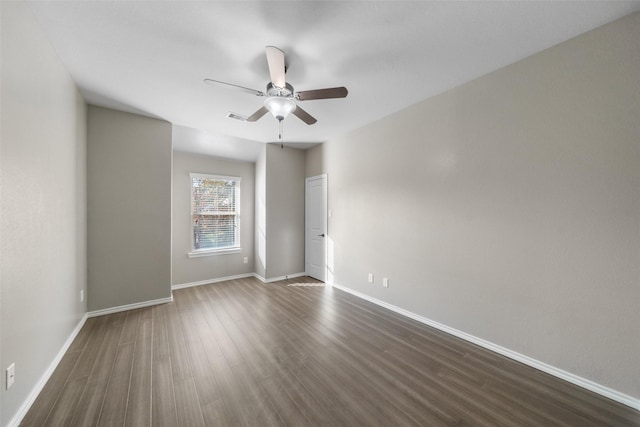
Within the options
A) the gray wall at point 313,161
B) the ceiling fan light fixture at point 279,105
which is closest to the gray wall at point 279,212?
the gray wall at point 313,161

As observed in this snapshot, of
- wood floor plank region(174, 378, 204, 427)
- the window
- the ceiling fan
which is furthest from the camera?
the window

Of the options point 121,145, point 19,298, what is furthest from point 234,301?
point 121,145

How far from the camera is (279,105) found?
2.21 metres

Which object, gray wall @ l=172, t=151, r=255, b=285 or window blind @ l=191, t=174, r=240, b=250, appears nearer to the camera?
gray wall @ l=172, t=151, r=255, b=285

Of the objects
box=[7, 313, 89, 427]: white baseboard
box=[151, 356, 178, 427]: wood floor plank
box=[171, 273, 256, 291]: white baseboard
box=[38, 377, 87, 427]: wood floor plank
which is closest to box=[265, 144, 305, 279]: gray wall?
box=[171, 273, 256, 291]: white baseboard

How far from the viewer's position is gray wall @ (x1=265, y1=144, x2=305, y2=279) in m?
4.64

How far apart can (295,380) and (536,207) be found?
2.56 meters

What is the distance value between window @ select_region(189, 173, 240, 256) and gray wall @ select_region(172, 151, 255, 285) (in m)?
0.09

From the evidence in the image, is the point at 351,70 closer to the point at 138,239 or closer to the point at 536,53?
the point at 536,53

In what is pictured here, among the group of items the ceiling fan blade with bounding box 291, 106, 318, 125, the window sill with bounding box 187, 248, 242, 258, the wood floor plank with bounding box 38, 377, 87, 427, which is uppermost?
the ceiling fan blade with bounding box 291, 106, 318, 125

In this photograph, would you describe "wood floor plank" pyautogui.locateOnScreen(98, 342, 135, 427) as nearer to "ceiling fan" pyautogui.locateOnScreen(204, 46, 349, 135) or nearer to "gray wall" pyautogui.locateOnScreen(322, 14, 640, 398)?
"ceiling fan" pyautogui.locateOnScreen(204, 46, 349, 135)

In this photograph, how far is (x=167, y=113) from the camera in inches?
128

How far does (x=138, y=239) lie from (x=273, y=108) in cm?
278

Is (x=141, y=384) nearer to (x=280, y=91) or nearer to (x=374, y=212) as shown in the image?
(x=280, y=91)
